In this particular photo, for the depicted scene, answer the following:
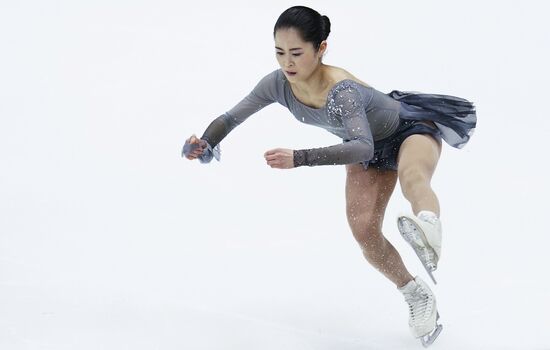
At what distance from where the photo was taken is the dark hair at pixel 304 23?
2998 mm

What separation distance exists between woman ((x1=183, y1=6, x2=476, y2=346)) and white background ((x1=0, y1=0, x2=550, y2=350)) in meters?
0.43

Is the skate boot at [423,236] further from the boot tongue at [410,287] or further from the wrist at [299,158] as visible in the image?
the boot tongue at [410,287]

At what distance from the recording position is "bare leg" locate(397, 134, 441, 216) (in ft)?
9.59

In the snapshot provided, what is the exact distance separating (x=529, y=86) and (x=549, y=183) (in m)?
1.96

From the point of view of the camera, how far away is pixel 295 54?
3.03m

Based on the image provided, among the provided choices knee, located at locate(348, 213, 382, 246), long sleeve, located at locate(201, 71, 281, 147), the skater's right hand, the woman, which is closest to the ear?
the woman

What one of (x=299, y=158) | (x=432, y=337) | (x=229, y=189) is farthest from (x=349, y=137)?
(x=229, y=189)

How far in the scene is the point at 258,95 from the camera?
11.1ft

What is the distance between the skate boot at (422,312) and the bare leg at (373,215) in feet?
0.15

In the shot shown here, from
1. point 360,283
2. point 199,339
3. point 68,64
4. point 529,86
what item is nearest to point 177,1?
point 68,64

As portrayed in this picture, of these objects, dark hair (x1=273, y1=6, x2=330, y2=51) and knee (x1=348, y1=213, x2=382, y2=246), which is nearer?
dark hair (x1=273, y1=6, x2=330, y2=51)

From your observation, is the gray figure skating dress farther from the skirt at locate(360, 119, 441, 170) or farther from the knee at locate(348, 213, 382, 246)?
the knee at locate(348, 213, 382, 246)

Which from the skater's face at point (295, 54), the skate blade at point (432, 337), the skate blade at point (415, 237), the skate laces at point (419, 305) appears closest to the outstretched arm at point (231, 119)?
the skater's face at point (295, 54)

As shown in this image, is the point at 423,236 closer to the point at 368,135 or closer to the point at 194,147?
the point at 368,135
